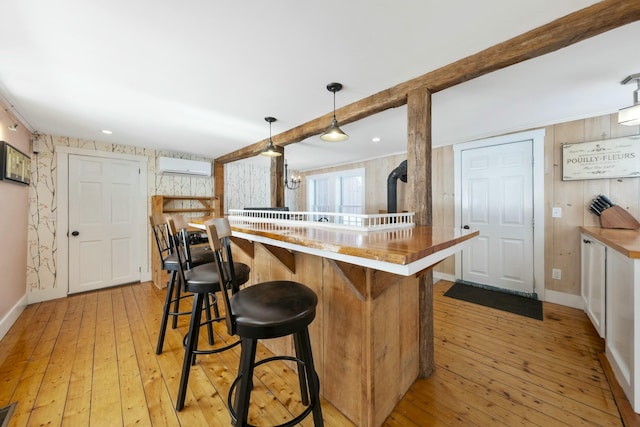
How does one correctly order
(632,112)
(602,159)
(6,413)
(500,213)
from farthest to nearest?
(500,213) < (602,159) < (632,112) < (6,413)

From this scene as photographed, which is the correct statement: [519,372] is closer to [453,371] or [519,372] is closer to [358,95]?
[453,371]

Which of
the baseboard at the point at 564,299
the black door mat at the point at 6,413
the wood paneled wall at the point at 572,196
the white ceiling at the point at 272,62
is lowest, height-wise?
the black door mat at the point at 6,413

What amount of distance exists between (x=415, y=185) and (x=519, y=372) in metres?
1.55

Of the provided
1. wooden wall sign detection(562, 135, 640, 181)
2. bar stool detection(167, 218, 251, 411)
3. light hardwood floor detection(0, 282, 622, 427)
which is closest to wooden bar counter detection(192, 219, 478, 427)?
light hardwood floor detection(0, 282, 622, 427)

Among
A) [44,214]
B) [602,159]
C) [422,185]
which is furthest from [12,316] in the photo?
[602,159]

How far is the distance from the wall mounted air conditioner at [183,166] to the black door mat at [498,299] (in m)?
4.46

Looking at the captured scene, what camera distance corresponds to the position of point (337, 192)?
5.89 meters

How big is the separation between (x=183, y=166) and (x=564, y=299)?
5.72 metres

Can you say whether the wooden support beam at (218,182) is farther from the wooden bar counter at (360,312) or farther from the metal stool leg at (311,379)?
the metal stool leg at (311,379)

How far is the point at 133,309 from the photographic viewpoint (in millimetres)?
2914

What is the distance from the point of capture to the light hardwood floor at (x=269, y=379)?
1419mm

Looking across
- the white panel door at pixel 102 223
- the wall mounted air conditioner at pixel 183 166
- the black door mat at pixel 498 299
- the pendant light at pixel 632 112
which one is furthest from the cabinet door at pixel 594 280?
the white panel door at pixel 102 223

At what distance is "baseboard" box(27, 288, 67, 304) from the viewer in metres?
3.12

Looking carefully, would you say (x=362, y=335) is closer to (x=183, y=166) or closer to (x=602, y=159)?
(x=602, y=159)
